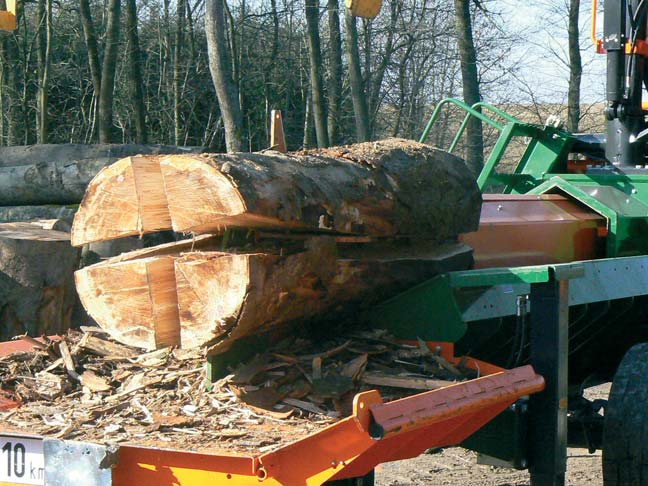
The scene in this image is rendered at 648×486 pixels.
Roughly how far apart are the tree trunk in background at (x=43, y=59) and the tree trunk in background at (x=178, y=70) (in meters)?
2.83

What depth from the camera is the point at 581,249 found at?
5445mm

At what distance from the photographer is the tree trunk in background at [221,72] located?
13008 mm

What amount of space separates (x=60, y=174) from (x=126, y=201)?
8995 mm

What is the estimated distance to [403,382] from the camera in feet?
11.8

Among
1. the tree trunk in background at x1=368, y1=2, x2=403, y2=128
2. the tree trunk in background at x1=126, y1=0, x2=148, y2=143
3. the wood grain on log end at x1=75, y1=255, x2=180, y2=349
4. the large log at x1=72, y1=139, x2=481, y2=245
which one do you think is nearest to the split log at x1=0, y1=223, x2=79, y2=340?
the large log at x1=72, y1=139, x2=481, y2=245

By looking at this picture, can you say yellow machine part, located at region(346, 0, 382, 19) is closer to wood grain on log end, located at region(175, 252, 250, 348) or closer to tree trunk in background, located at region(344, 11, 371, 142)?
tree trunk in background, located at region(344, 11, 371, 142)

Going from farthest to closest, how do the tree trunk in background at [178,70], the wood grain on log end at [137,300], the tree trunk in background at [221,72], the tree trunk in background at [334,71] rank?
the tree trunk in background at [178,70]
the tree trunk in background at [334,71]
the tree trunk in background at [221,72]
the wood grain on log end at [137,300]

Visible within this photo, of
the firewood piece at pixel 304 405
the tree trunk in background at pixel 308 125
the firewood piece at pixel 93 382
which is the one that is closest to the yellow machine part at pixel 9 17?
the firewood piece at pixel 93 382

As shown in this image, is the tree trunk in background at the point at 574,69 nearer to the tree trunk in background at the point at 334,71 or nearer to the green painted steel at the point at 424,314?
the tree trunk in background at the point at 334,71

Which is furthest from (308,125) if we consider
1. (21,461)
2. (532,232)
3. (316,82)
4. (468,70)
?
(21,461)

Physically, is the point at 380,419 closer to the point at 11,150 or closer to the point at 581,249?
the point at 581,249

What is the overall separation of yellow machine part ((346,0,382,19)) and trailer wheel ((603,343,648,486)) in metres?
7.37

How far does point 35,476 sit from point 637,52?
4.47m

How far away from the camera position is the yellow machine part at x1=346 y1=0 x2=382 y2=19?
1095 cm
